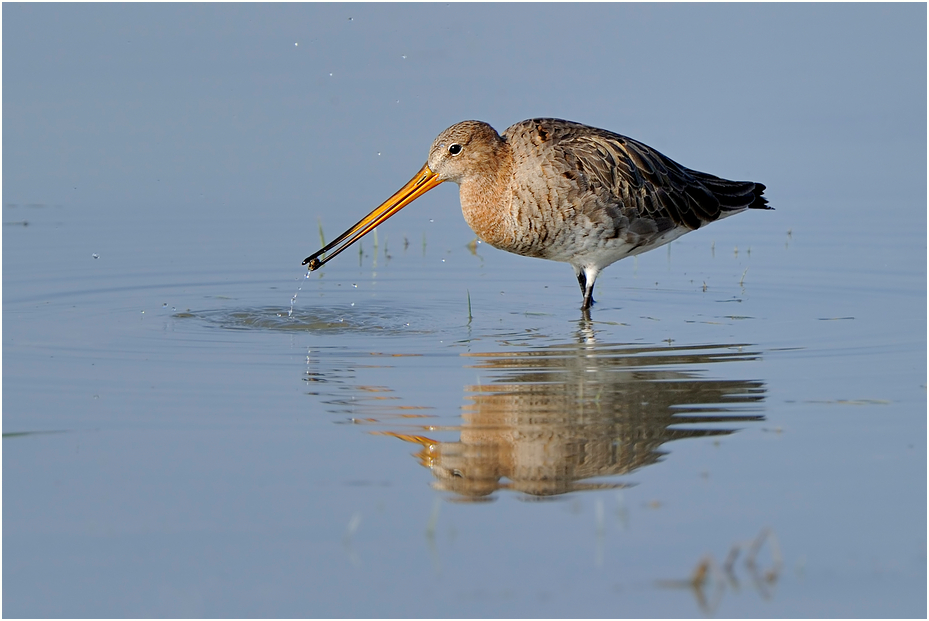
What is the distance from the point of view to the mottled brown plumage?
341 inches

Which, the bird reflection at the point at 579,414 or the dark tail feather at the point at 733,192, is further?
the dark tail feather at the point at 733,192

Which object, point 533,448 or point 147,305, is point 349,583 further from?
point 147,305

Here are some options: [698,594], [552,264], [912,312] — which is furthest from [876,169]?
[698,594]

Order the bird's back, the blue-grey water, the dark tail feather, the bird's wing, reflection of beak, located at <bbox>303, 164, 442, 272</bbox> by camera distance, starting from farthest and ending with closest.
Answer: the dark tail feather → reflection of beak, located at <bbox>303, 164, 442, 272</bbox> → the bird's wing → the bird's back → the blue-grey water

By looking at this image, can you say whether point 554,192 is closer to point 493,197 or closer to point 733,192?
point 493,197

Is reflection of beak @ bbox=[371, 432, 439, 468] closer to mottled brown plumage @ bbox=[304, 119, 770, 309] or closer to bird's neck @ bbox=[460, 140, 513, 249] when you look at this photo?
mottled brown plumage @ bbox=[304, 119, 770, 309]

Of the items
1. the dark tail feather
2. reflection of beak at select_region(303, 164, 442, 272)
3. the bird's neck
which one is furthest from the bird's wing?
reflection of beak at select_region(303, 164, 442, 272)

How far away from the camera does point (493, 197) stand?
8766 millimetres

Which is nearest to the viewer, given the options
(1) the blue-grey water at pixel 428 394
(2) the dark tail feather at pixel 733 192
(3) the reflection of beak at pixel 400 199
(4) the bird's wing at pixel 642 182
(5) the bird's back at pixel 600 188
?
(1) the blue-grey water at pixel 428 394

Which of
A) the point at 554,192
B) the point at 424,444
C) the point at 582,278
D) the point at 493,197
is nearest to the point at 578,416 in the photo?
the point at 424,444

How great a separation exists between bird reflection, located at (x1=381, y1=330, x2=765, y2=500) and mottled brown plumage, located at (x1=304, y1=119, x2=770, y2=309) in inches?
52.2

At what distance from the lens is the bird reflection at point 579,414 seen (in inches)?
205

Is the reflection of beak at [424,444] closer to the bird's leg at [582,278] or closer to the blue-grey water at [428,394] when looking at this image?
the blue-grey water at [428,394]

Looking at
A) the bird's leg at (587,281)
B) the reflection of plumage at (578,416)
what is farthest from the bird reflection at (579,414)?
the bird's leg at (587,281)
